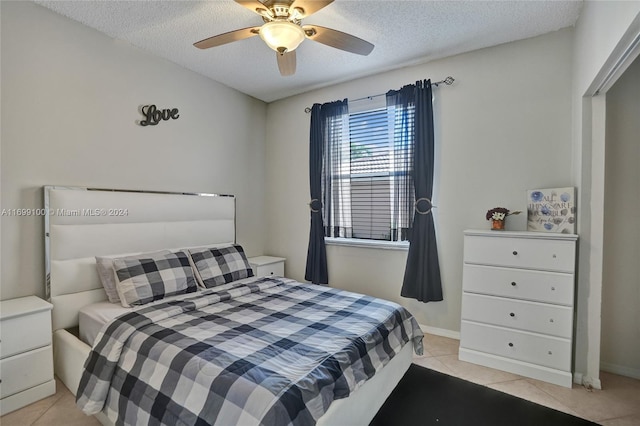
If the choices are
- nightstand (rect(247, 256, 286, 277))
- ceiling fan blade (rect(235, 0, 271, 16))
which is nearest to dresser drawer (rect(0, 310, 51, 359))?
nightstand (rect(247, 256, 286, 277))

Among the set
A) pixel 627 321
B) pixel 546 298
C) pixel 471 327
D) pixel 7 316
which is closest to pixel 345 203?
pixel 471 327

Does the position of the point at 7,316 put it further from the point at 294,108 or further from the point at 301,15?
the point at 294,108

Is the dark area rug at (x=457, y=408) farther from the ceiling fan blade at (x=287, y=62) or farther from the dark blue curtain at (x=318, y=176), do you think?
the ceiling fan blade at (x=287, y=62)

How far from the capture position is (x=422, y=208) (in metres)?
3.00

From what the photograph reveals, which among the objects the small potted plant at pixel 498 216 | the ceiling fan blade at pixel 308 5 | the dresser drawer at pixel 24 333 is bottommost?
the dresser drawer at pixel 24 333

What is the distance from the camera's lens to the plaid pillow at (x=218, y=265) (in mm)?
2658

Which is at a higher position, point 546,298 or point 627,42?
point 627,42

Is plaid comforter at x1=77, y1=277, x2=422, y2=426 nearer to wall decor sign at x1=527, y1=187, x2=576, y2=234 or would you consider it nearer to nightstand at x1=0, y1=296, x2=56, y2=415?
nightstand at x1=0, y1=296, x2=56, y2=415

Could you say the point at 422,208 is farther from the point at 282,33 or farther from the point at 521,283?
the point at 282,33

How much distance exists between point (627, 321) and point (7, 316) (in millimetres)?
4256

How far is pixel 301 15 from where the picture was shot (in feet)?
6.19

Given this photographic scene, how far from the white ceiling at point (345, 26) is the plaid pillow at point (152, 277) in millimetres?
1857

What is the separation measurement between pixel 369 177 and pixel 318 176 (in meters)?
0.63

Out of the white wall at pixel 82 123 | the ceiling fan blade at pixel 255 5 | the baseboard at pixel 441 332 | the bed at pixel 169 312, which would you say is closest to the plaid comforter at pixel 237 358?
the bed at pixel 169 312
